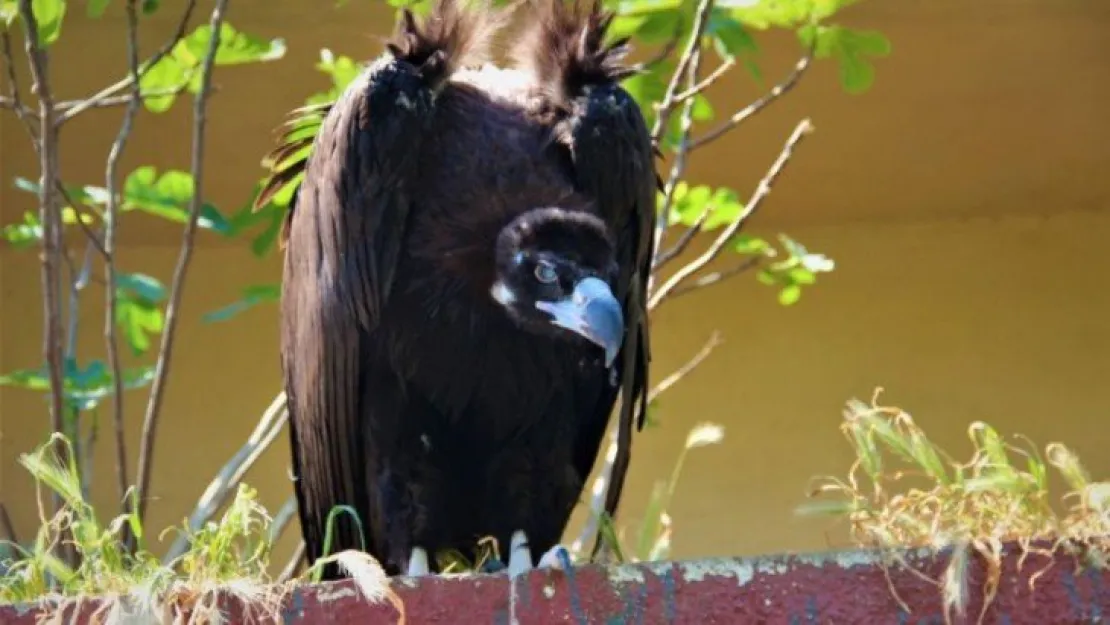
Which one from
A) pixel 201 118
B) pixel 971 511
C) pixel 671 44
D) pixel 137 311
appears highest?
pixel 671 44

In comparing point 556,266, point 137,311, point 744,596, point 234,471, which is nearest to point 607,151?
point 556,266

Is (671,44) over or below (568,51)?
over

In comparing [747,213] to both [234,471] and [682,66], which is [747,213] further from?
[234,471]

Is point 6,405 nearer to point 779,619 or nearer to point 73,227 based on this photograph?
point 73,227

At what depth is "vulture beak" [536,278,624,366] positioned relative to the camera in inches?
95.7

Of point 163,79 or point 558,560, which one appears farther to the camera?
point 163,79

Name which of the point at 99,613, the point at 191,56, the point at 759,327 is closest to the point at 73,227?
the point at 191,56

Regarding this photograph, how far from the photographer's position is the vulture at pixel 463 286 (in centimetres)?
253

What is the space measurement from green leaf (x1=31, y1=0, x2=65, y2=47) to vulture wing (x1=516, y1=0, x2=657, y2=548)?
0.85 meters

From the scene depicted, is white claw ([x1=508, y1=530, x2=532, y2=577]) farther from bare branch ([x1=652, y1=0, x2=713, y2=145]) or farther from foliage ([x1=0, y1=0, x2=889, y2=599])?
bare branch ([x1=652, y1=0, x2=713, y2=145])

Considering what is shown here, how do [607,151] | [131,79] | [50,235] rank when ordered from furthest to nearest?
[131,79], [50,235], [607,151]

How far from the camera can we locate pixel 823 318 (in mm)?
5254

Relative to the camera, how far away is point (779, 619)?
69.8 inches

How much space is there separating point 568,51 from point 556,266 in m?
0.42
